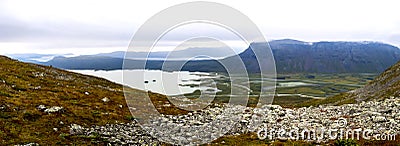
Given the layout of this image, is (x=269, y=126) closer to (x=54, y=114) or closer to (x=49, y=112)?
(x=54, y=114)

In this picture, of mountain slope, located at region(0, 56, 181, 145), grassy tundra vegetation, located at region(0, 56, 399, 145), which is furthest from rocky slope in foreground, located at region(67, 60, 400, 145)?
mountain slope, located at region(0, 56, 181, 145)

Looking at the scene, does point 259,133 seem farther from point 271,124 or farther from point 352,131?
point 352,131

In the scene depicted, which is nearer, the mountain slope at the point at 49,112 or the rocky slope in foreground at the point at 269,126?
the mountain slope at the point at 49,112

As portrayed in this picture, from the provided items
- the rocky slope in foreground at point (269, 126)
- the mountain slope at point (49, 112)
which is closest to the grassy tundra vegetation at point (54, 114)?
the mountain slope at point (49, 112)

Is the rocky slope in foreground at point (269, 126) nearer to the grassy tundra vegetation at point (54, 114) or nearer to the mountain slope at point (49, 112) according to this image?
the grassy tundra vegetation at point (54, 114)

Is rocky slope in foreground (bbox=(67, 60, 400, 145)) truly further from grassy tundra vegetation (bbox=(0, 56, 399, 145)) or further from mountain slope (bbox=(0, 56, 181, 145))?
mountain slope (bbox=(0, 56, 181, 145))

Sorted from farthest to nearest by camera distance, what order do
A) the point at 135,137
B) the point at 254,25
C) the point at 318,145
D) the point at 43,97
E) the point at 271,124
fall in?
the point at 43,97, the point at 271,124, the point at 135,137, the point at 318,145, the point at 254,25

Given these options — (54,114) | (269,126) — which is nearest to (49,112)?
(54,114)

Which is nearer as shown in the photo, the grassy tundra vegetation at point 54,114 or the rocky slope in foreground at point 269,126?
the grassy tundra vegetation at point 54,114

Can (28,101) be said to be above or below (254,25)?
below

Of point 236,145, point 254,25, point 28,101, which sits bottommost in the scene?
point 236,145

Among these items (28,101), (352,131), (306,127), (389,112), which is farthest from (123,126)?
(389,112)
